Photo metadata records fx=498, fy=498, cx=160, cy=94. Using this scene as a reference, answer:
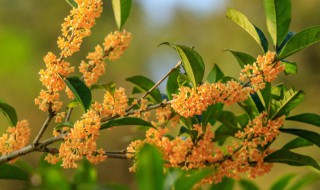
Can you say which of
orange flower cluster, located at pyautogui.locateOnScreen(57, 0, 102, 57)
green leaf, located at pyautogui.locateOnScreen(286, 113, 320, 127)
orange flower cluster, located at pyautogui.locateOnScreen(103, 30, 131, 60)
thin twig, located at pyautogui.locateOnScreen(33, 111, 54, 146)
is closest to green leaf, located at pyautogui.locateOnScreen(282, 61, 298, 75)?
green leaf, located at pyautogui.locateOnScreen(286, 113, 320, 127)

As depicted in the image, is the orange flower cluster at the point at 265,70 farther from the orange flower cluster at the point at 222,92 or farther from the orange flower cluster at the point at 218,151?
the orange flower cluster at the point at 218,151

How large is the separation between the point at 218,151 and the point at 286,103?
25 centimetres

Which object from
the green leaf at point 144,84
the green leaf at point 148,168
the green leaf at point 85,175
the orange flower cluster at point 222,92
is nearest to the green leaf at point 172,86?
the green leaf at point 144,84

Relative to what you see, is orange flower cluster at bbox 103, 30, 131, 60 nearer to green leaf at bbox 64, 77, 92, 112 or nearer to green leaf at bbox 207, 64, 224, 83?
green leaf at bbox 64, 77, 92, 112

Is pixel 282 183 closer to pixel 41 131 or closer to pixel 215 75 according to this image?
pixel 215 75

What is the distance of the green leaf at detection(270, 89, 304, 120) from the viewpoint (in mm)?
1467

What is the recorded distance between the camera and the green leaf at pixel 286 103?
147 centimetres

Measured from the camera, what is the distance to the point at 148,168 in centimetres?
51

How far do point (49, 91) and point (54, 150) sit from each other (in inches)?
6.4

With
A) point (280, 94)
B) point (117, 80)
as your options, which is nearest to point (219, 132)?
point (280, 94)

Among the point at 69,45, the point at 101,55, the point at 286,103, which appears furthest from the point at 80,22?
the point at 286,103

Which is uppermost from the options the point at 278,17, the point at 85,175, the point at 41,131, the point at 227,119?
the point at 278,17

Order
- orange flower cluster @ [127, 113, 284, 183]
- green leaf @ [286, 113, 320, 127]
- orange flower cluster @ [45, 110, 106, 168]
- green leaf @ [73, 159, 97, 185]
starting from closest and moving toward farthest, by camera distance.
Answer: green leaf @ [73, 159, 97, 185] < orange flower cluster @ [45, 110, 106, 168] < orange flower cluster @ [127, 113, 284, 183] < green leaf @ [286, 113, 320, 127]

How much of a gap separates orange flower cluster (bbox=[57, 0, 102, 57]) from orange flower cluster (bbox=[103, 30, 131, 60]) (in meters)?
0.15
